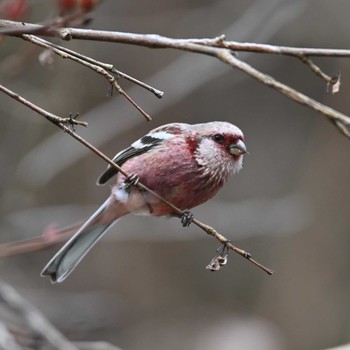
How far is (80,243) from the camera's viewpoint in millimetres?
4449

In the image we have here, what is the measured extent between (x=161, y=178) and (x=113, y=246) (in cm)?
528

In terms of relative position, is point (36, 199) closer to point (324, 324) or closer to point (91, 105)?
point (91, 105)

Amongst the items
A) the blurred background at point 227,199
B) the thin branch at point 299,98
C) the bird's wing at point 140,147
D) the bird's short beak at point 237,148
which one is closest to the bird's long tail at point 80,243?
the bird's wing at point 140,147

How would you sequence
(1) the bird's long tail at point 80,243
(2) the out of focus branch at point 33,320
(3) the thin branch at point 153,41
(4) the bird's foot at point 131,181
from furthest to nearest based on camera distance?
1. (2) the out of focus branch at point 33,320
2. (1) the bird's long tail at point 80,243
3. (4) the bird's foot at point 131,181
4. (3) the thin branch at point 153,41

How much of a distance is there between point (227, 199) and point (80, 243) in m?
5.08

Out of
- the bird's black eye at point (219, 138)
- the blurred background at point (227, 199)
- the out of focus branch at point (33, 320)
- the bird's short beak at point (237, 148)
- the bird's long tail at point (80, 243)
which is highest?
the blurred background at point (227, 199)

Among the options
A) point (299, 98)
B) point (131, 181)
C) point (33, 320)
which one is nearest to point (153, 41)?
point (299, 98)

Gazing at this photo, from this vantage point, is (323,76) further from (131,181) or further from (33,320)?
(33,320)

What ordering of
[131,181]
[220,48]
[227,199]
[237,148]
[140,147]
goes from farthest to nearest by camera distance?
[227,199] → [140,147] → [237,148] → [131,181] → [220,48]

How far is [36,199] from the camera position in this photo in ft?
28.7

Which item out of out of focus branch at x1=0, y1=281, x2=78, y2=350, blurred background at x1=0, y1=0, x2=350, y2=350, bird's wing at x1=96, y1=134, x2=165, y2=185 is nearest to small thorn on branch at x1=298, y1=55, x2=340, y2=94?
bird's wing at x1=96, y1=134, x2=165, y2=185

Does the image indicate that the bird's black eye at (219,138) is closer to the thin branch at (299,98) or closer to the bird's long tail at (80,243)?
the bird's long tail at (80,243)

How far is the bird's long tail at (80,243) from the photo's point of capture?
A: 4.17m

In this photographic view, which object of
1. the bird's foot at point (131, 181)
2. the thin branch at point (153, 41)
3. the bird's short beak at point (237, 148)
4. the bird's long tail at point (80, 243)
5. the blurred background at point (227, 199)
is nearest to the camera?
the thin branch at point (153, 41)
